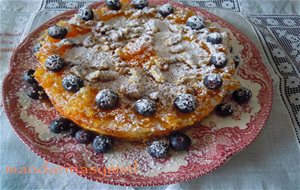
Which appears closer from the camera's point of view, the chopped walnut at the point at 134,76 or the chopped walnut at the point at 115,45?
the chopped walnut at the point at 134,76

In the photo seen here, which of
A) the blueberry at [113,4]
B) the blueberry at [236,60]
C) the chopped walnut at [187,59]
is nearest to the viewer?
the chopped walnut at [187,59]

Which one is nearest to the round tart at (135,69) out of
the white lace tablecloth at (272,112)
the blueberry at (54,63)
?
the blueberry at (54,63)

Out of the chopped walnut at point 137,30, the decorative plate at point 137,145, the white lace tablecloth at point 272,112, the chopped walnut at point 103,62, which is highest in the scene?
the chopped walnut at point 137,30

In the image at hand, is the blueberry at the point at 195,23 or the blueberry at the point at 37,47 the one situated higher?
the blueberry at the point at 195,23

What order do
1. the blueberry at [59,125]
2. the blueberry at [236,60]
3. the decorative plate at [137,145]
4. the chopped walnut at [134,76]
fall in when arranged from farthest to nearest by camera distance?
the blueberry at [236,60] < the chopped walnut at [134,76] < the blueberry at [59,125] < the decorative plate at [137,145]

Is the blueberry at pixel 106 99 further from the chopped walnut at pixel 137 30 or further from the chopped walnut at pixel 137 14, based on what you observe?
the chopped walnut at pixel 137 14

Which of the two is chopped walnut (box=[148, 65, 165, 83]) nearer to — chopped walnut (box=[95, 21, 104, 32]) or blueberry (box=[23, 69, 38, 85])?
chopped walnut (box=[95, 21, 104, 32])

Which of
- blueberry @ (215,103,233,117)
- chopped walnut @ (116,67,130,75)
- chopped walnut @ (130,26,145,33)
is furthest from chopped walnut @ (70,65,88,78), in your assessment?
blueberry @ (215,103,233,117)

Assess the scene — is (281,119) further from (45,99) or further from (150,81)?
(45,99)

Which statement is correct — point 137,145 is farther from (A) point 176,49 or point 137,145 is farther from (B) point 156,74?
(A) point 176,49
